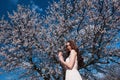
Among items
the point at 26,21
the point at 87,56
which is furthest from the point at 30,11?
the point at 87,56

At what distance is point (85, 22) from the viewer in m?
19.8

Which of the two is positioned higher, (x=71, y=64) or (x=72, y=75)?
(x=71, y=64)

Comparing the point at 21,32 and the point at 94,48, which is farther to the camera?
the point at 21,32

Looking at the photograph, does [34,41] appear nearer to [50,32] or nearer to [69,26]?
[50,32]

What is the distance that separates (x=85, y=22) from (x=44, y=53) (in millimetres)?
3682

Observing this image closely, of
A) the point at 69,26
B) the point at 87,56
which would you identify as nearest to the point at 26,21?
the point at 69,26

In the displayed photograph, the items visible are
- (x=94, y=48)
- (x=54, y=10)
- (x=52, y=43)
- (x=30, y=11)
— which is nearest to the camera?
(x=94, y=48)

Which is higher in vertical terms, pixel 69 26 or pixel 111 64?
pixel 69 26

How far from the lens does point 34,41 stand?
67.2ft

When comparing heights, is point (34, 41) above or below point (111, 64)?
above

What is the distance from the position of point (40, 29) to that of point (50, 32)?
1255 mm

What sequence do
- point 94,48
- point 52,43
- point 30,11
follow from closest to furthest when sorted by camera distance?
point 94,48 < point 52,43 < point 30,11

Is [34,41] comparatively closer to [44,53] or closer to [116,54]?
[44,53]

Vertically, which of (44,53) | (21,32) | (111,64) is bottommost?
(111,64)
